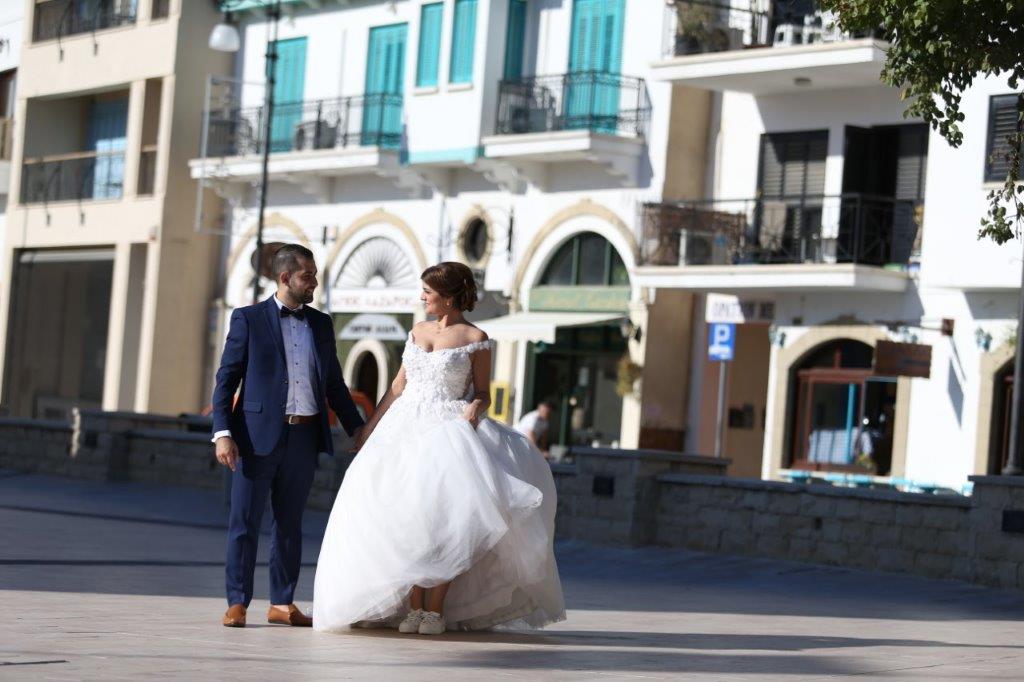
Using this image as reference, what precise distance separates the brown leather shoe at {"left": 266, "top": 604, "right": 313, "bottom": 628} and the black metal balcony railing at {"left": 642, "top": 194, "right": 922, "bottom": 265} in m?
19.6

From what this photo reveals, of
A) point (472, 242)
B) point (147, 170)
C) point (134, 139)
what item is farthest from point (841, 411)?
point (134, 139)

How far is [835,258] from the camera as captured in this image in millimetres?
30609

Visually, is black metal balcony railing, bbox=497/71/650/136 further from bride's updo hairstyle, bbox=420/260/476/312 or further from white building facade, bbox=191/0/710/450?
bride's updo hairstyle, bbox=420/260/476/312

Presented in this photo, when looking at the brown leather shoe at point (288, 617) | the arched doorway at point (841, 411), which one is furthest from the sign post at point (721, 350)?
the brown leather shoe at point (288, 617)

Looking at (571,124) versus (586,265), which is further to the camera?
(586,265)

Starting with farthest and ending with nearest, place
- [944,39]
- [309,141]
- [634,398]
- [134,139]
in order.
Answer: [134,139], [309,141], [634,398], [944,39]

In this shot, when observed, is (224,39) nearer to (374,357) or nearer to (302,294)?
(374,357)

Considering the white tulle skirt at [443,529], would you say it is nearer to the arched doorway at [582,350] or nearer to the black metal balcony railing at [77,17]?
the arched doorway at [582,350]

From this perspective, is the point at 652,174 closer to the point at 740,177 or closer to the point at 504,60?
the point at 740,177

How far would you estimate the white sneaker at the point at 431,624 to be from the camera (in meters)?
10.6

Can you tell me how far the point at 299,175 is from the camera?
132 feet

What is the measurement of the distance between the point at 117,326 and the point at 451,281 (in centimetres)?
3424

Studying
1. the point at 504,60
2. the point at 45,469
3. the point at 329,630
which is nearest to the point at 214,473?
the point at 45,469

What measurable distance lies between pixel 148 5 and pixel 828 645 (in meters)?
35.3
